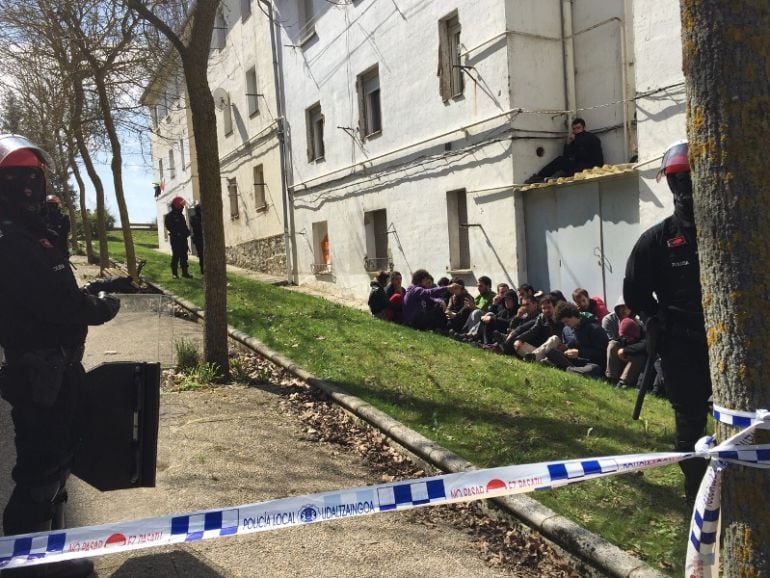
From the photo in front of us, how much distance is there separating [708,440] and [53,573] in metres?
2.74

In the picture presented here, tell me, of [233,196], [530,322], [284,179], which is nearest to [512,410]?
[530,322]

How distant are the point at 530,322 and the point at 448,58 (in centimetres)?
581

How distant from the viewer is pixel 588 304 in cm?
885

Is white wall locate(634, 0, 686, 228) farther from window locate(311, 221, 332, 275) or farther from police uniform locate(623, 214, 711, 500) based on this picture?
window locate(311, 221, 332, 275)

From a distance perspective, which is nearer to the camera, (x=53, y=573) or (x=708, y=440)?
(x=708, y=440)

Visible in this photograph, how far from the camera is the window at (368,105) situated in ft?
48.7

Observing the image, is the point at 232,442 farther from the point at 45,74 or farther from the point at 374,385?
the point at 45,74

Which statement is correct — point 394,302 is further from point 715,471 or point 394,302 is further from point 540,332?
point 715,471

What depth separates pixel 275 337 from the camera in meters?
8.93

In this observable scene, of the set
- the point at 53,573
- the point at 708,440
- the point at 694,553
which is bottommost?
the point at 53,573

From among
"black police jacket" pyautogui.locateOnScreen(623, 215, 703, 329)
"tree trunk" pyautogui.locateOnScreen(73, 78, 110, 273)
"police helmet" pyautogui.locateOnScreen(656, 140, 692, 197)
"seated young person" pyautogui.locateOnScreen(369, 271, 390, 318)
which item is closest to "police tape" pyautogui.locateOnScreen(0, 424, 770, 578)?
"black police jacket" pyautogui.locateOnScreen(623, 215, 703, 329)

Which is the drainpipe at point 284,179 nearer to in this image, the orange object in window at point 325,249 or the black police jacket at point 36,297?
the orange object in window at point 325,249

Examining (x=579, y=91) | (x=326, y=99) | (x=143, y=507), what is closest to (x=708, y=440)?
(x=143, y=507)

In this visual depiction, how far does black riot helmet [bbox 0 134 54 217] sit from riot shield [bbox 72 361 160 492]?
812 mm
